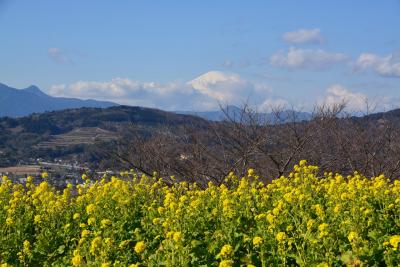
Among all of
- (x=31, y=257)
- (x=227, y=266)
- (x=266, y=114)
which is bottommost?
(x=31, y=257)

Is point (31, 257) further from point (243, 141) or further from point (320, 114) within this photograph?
point (320, 114)

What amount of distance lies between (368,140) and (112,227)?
19559 mm

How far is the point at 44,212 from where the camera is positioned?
8.61 m

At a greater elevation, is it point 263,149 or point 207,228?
point 263,149

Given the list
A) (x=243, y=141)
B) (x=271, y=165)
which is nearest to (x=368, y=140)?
(x=271, y=165)

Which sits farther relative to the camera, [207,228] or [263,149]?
[263,149]

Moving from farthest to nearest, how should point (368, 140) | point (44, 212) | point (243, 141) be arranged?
point (368, 140) → point (243, 141) → point (44, 212)

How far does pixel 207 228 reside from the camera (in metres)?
7.64

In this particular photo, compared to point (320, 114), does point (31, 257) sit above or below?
below

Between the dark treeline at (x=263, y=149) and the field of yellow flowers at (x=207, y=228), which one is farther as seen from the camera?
the dark treeline at (x=263, y=149)

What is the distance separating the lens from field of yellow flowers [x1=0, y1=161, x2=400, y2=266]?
5.95 m

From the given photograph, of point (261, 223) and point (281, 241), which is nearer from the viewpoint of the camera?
point (281, 241)

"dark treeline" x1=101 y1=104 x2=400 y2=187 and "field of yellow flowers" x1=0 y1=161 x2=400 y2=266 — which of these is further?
"dark treeline" x1=101 y1=104 x2=400 y2=187

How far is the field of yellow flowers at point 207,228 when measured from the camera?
595cm
